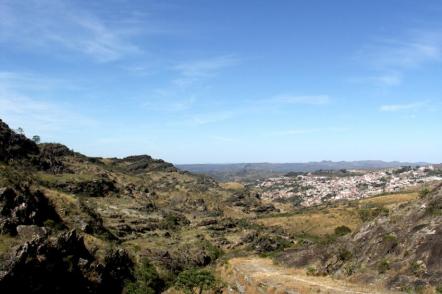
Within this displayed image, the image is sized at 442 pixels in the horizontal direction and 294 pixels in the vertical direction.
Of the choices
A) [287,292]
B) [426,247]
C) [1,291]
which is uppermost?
[426,247]

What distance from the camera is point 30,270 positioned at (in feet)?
167

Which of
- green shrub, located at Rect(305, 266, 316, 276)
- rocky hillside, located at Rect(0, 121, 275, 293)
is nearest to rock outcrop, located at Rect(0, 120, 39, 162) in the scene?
rocky hillside, located at Rect(0, 121, 275, 293)

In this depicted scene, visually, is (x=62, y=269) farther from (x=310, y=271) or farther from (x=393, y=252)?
(x=393, y=252)

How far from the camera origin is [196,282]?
5659 cm

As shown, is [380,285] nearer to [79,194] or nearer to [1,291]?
[1,291]

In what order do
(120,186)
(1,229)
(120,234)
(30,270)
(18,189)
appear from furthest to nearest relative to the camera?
(120,186) < (120,234) < (18,189) < (1,229) < (30,270)

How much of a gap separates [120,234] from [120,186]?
47.1 m

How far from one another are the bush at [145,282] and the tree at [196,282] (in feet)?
36.8

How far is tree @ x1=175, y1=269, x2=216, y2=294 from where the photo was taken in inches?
2138

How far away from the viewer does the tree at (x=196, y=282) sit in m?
54.3

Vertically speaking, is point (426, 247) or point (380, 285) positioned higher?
point (426, 247)

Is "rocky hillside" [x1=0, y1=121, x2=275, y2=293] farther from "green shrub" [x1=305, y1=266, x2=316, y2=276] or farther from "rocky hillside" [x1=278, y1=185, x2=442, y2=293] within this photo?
"green shrub" [x1=305, y1=266, x2=316, y2=276]

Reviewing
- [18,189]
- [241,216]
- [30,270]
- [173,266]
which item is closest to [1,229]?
[30,270]

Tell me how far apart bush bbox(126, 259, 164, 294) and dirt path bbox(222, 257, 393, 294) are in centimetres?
2093
